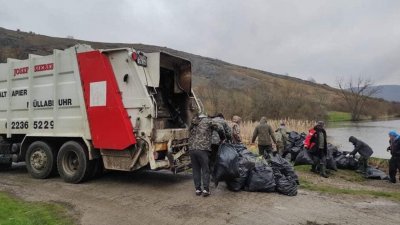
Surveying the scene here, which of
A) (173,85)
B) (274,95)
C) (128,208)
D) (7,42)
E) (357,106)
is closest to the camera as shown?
(128,208)

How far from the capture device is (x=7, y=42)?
63.3 metres

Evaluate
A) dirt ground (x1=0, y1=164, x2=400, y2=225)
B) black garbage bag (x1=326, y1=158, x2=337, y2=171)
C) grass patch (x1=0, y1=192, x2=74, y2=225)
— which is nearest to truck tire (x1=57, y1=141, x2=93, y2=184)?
dirt ground (x1=0, y1=164, x2=400, y2=225)

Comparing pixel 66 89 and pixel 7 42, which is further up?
pixel 7 42

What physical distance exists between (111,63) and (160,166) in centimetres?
212

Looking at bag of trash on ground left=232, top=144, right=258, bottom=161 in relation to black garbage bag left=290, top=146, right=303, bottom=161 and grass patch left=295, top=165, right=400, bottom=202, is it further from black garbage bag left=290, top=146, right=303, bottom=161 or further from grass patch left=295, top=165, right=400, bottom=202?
black garbage bag left=290, top=146, right=303, bottom=161

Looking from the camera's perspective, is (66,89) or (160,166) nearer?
(160,166)

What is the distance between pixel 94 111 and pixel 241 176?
9.74 ft

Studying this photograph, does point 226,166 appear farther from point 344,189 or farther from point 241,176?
point 344,189

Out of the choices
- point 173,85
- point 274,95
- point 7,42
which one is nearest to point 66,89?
point 173,85

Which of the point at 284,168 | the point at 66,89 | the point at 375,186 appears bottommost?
the point at 375,186

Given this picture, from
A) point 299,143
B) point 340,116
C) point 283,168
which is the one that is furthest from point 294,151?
point 340,116

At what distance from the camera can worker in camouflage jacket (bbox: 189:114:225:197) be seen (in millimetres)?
6984

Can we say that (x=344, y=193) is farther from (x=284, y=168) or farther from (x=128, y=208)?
(x=128, y=208)

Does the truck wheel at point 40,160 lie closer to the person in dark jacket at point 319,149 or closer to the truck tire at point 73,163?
the truck tire at point 73,163
